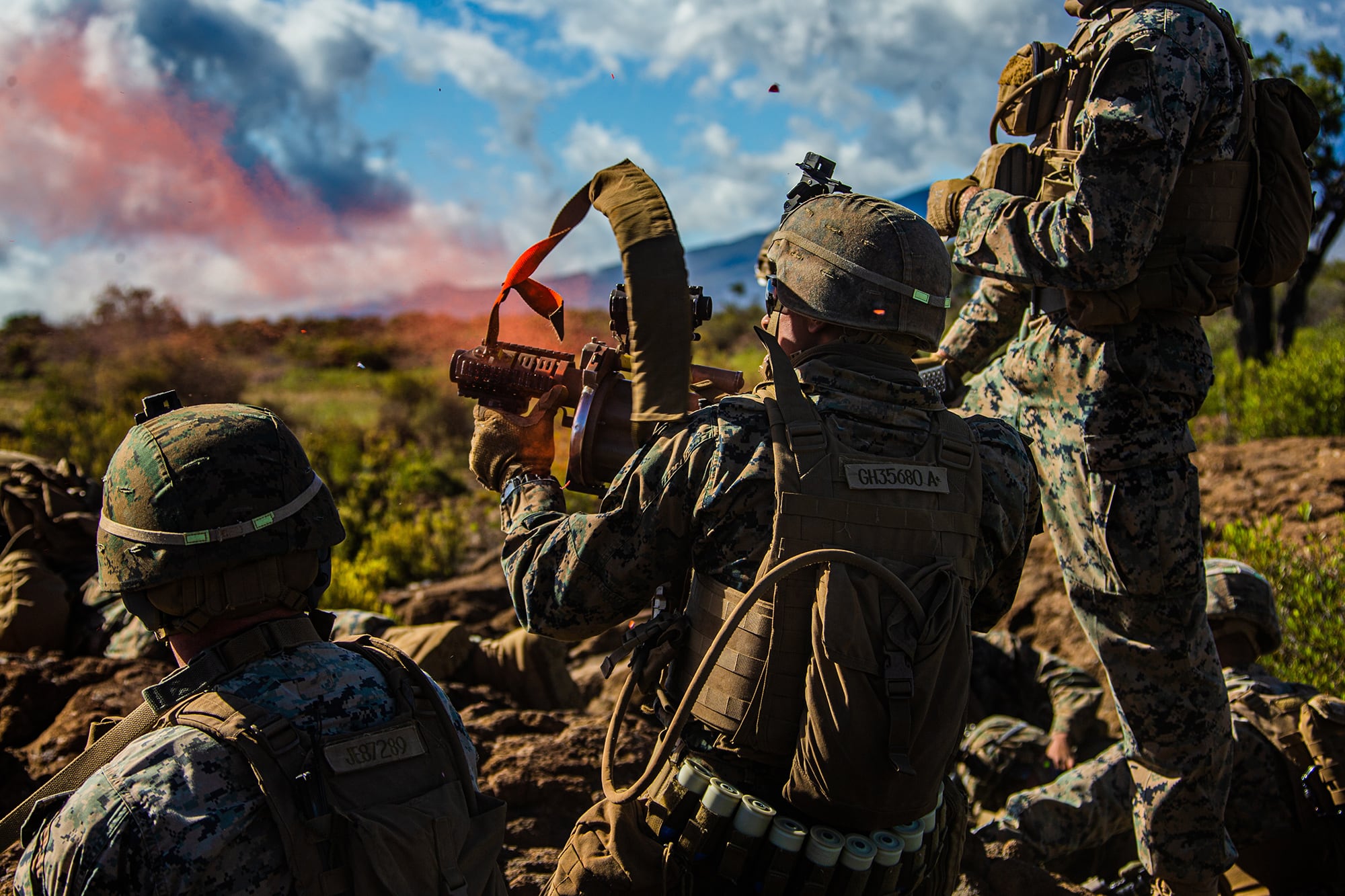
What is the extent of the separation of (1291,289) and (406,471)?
11663 millimetres

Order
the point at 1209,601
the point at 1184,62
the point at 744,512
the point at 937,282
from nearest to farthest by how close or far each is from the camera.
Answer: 1. the point at 744,512
2. the point at 937,282
3. the point at 1184,62
4. the point at 1209,601

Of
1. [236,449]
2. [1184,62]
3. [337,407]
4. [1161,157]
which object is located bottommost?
[337,407]

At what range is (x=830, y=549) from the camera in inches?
88.5

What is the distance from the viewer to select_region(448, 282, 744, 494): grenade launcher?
9.98 ft

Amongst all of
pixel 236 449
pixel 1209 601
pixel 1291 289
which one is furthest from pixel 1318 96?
pixel 236 449

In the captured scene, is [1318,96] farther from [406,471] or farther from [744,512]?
[744,512]

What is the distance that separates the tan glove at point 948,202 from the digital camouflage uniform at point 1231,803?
2.15 m

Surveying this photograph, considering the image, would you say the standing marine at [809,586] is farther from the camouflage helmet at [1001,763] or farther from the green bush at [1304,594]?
the green bush at [1304,594]

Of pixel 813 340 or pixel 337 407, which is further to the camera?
pixel 337 407

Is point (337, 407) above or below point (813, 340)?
below

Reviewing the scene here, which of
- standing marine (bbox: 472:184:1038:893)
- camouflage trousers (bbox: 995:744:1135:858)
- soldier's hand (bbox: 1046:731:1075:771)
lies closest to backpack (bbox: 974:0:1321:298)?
standing marine (bbox: 472:184:1038:893)

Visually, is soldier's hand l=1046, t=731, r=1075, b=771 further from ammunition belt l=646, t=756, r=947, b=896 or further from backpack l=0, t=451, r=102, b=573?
backpack l=0, t=451, r=102, b=573

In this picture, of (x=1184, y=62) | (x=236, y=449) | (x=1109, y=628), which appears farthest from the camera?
(x=1109, y=628)

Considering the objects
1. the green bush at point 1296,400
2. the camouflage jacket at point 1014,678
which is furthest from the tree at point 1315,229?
the camouflage jacket at point 1014,678
